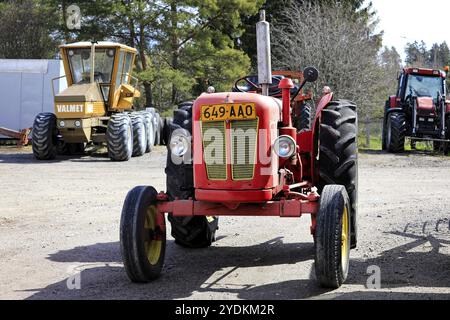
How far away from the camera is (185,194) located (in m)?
6.79

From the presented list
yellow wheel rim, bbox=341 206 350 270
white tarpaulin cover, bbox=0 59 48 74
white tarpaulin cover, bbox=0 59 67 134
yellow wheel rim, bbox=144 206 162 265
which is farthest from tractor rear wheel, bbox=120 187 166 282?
white tarpaulin cover, bbox=0 59 48 74

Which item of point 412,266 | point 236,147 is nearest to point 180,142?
point 236,147

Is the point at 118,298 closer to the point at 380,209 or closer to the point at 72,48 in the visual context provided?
the point at 380,209

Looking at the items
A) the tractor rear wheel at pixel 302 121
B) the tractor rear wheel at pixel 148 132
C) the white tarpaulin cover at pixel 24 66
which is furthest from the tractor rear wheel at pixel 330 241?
the white tarpaulin cover at pixel 24 66

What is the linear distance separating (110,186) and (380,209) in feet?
17.5

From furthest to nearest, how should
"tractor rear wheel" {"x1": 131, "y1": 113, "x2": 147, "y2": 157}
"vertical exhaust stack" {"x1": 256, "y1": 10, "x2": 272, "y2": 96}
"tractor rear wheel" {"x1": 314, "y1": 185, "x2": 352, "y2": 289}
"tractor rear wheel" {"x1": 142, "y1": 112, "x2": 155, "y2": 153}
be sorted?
"tractor rear wheel" {"x1": 142, "y1": 112, "x2": 155, "y2": 153} → "tractor rear wheel" {"x1": 131, "y1": 113, "x2": 147, "y2": 157} → "vertical exhaust stack" {"x1": 256, "y1": 10, "x2": 272, "y2": 96} → "tractor rear wheel" {"x1": 314, "y1": 185, "x2": 352, "y2": 289}

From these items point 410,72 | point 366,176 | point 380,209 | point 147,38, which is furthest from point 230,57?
point 380,209

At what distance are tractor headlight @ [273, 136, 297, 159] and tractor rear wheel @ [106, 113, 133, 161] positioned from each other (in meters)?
12.2

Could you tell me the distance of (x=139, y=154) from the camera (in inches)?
761

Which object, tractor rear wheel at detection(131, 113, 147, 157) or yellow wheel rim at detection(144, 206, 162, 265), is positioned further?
tractor rear wheel at detection(131, 113, 147, 157)

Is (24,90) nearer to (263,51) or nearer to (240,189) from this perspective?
(263,51)

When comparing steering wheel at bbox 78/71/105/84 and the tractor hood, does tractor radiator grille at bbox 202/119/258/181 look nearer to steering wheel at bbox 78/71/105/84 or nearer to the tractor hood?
the tractor hood

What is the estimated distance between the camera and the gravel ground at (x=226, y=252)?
18.4 feet

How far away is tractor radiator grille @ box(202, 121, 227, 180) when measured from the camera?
19.2 ft
